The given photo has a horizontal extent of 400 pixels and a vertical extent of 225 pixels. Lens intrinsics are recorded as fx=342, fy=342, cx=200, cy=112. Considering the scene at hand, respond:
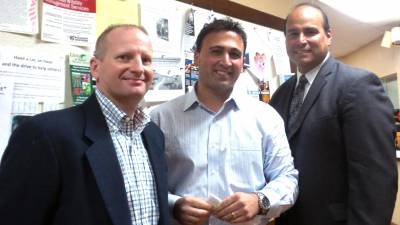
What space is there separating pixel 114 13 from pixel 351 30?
3669 millimetres

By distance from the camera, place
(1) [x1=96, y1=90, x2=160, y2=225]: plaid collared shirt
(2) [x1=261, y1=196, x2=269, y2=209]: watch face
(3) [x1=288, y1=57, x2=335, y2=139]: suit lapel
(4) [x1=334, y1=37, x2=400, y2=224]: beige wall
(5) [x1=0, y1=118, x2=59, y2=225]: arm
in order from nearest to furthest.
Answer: (5) [x1=0, y1=118, x2=59, y2=225]: arm < (1) [x1=96, y1=90, x2=160, y2=225]: plaid collared shirt < (2) [x1=261, y1=196, x2=269, y2=209]: watch face < (3) [x1=288, y1=57, x2=335, y2=139]: suit lapel < (4) [x1=334, y1=37, x2=400, y2=224]: beige wall

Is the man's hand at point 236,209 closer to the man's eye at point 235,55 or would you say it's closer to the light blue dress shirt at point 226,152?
the light blue dress shirt at point 226,152

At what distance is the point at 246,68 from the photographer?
1693 mm

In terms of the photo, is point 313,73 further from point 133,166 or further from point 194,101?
point 133,166

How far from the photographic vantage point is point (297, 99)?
1.42 metres

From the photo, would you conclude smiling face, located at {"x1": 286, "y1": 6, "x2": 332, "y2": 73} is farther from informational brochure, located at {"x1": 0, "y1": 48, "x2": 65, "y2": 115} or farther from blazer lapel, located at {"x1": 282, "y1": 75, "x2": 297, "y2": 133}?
informational brochure, located at {"x1": 0, "y1": 48, "x2": 65, "y2": 115}

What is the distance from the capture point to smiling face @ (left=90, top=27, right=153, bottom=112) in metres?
0.87

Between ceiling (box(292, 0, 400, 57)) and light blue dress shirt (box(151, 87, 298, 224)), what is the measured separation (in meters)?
2.17

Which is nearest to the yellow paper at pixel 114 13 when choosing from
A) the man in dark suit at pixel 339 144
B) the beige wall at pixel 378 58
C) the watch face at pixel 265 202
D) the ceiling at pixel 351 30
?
the man in dark suit at pixel 339 144

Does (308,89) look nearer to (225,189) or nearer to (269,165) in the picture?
(269,165)

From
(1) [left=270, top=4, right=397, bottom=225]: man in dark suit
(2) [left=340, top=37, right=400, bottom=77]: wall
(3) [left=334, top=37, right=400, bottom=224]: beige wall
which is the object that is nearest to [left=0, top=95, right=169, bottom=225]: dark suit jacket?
(1) [left=270, top=4, right=397, bottom=225]: man in dark suit

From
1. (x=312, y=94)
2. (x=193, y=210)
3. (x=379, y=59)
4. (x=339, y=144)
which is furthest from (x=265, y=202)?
(x=379, y=59)

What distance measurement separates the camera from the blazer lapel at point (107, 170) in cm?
78

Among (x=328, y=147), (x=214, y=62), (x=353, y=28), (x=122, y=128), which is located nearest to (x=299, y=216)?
Answer: (x=328, y=147)
